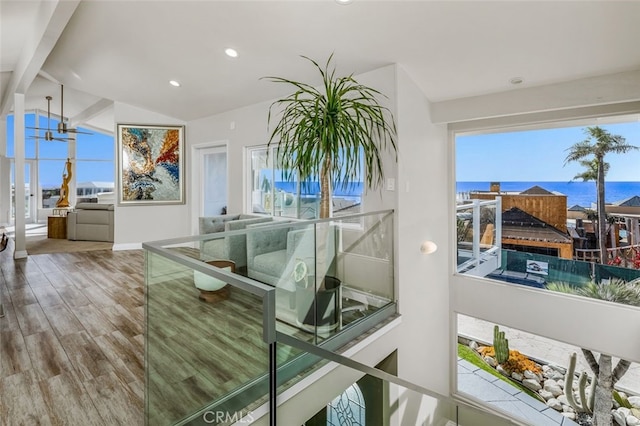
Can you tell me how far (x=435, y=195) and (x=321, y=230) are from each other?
2113 millimetres

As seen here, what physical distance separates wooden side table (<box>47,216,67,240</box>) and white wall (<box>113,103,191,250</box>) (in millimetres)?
2318

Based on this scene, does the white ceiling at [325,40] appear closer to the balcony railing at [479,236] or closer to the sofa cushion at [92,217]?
the balcony railing at [479,236]

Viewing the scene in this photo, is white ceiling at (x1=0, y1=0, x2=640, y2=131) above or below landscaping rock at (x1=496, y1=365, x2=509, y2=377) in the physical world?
above

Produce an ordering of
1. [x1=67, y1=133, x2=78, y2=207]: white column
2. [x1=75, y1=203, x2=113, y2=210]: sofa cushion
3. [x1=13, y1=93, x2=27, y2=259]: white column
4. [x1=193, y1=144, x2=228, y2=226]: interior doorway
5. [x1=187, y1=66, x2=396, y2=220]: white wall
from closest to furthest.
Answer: [x1=187, y1=66, x2=396, y2=220]: white wall, [x1=13, y1=93, x2=27, y2=259]: white column, [x1=193, y1=144, x2=228, y2=226]: interior doorway, [x1=75, y1=203, x2=113, y2=210]: sofa cushion, [x1=67, y1=133, x2=78, y2=207]: white column

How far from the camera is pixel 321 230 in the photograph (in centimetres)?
282

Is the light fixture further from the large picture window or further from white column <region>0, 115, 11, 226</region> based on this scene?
white column <region>0, 115, 11, 226</region>

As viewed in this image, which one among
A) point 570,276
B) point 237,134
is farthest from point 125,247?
point 570,276

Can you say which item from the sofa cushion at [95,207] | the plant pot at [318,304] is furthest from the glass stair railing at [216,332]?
the sofa cushion at [95,207]

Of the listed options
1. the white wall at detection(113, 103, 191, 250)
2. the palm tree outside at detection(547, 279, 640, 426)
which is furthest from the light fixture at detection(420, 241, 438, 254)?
the white wall at detection(113, 103, 191, 250)

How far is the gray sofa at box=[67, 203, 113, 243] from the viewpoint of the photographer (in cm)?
723

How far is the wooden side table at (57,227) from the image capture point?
7668mm

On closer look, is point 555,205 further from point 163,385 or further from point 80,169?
point 80,169

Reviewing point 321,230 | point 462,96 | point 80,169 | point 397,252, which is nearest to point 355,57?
point 462,96

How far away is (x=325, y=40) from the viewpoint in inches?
125
